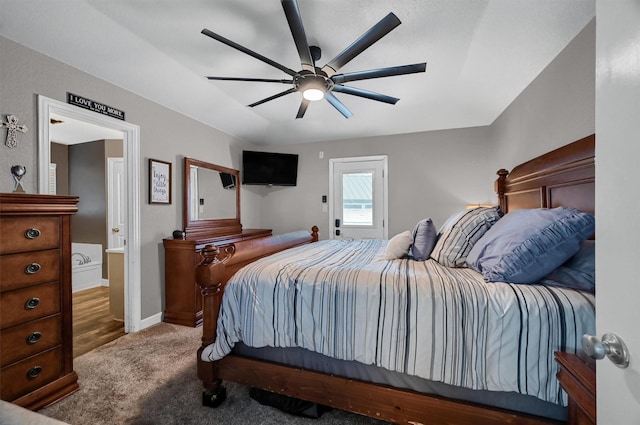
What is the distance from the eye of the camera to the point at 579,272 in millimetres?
1141

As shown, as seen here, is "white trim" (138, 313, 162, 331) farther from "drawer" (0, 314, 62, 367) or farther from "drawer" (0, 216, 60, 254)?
"drawer" (0, 216, 60, 254)

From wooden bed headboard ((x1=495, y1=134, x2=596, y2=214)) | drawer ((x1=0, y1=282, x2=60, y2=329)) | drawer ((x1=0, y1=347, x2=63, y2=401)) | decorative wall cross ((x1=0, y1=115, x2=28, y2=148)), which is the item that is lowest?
drawer ((x1=0, y1=347, x2=63, y2=401))

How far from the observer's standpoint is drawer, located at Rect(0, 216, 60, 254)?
1.37 m

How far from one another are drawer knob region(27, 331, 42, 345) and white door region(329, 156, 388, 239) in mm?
3274

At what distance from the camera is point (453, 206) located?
361cm

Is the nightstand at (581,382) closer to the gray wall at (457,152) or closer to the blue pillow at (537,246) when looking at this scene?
the blue pillow at (537,246)

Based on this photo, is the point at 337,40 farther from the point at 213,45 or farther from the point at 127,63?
the point at 127,63

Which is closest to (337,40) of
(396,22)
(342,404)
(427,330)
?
(396,22)

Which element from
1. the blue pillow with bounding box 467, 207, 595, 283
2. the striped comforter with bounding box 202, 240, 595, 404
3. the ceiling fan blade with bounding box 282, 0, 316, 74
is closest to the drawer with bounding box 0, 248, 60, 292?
the striped comforter with bounding box 202, 240, 595, 404

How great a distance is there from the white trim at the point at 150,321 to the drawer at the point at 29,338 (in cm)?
105

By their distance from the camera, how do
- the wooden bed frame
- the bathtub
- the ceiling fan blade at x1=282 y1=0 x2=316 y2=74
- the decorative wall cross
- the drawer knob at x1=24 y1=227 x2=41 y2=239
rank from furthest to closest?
the bathtub → the decorative wall cross → the drawer knob at x1=24 y1=227 x2=41 y2=239 → the ceiling fan blade at x1=282 y1=0 x2=316 y2=74 → the wooden bed frame

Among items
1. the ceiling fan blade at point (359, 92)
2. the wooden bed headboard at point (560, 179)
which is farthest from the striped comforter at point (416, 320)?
the ceiling fan blade at point (359, 92)

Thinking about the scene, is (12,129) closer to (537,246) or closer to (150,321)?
(150,321)

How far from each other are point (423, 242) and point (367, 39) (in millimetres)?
1398
